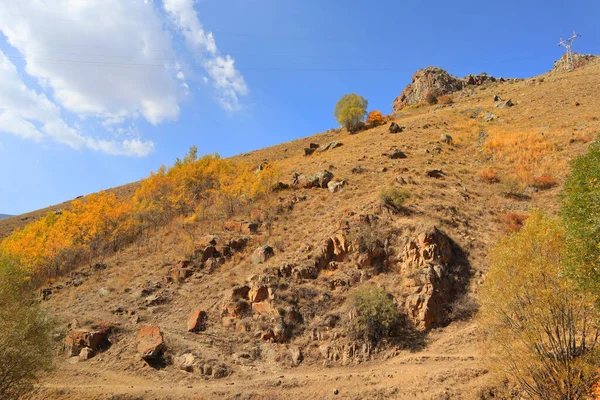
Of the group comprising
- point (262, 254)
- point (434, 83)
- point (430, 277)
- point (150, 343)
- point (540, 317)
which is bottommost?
point (150, 343)

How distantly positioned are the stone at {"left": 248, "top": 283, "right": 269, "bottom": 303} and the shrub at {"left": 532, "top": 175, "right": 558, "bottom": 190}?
2092 centimetres

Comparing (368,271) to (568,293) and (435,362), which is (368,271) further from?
(568,293)

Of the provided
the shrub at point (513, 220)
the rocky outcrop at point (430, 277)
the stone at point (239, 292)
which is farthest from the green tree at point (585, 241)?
the stone at point (239, 292)

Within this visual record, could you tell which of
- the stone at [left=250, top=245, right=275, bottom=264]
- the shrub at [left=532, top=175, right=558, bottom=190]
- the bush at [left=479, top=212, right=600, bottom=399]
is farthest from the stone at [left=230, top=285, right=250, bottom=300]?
the shrub at [left=532, top=175, right=558, bottom=190]

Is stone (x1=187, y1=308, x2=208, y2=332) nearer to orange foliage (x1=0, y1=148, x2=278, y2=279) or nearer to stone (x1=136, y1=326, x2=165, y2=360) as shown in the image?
stone (x1=136, y1=326, x2=165, y2=360)

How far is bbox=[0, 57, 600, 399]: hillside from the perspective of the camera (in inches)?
454

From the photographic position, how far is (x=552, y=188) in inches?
881

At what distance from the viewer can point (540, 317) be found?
25.7ft

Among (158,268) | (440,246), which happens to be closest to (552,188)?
(440,246)

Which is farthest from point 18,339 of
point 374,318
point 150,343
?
point 374,318

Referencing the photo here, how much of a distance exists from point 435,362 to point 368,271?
214 inches

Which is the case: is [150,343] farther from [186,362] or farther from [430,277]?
[430,277]

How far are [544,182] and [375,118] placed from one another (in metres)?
32.5

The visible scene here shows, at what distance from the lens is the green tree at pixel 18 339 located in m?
9.20
